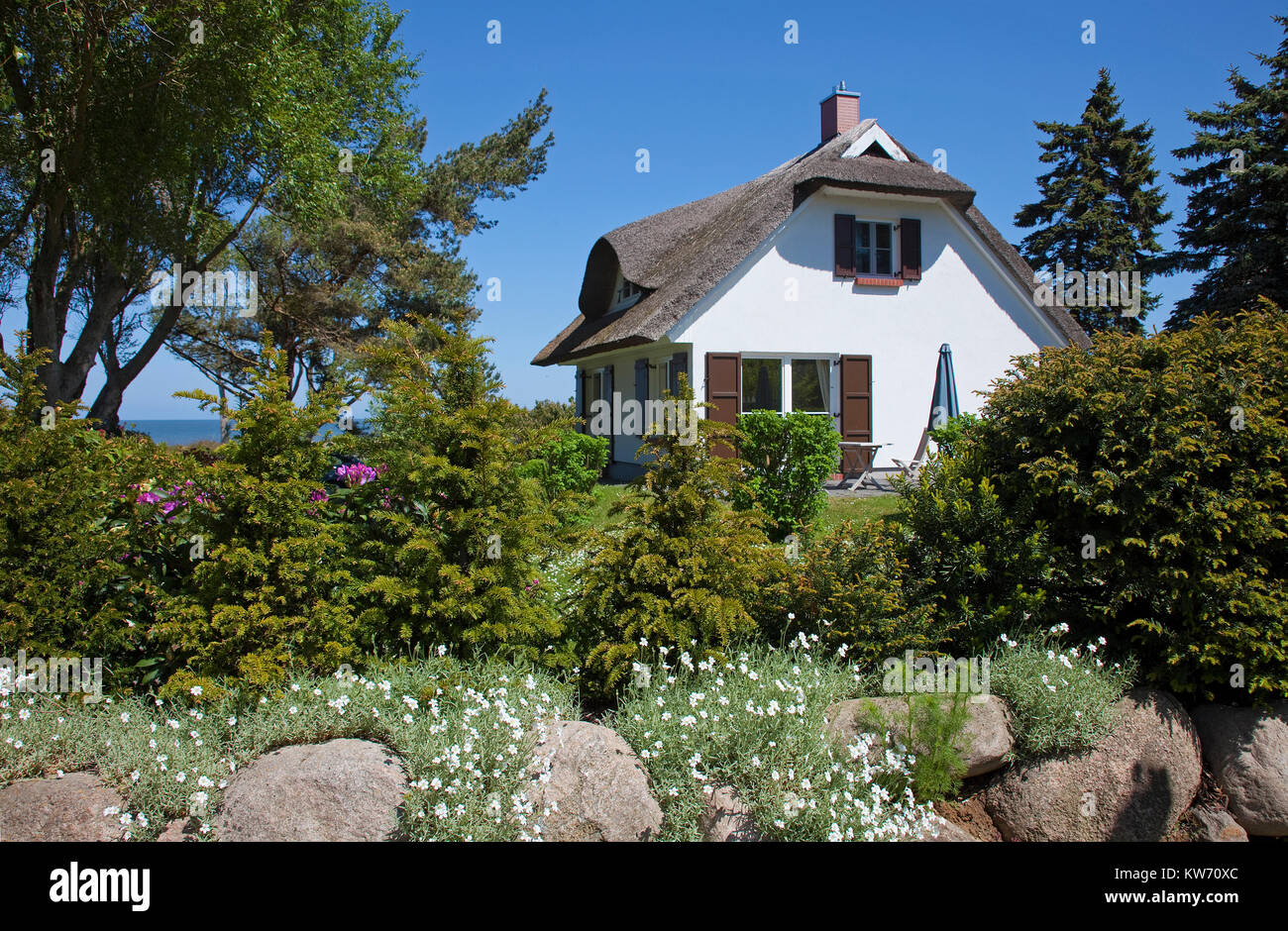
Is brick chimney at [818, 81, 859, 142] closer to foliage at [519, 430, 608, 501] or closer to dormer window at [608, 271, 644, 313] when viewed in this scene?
dormer window at [608, 271, 644, 313]

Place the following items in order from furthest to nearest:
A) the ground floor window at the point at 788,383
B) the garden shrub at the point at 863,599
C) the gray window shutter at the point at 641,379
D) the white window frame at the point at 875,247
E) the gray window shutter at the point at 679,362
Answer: the gray window shutter at the point at 641,379 → the white window frame at the point at 875,247 → the ground floor window at the point at 788,383 → the gray window shutter at the point at 679,362 → the garden shrub at the point at 863,599

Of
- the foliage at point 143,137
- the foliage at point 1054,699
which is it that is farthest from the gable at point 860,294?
the foliage at point 1054,699

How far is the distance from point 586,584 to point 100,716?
2245 millimetres

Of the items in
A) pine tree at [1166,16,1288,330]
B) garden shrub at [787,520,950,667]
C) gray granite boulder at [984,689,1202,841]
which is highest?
pine tree at [1166,16,1288,330]

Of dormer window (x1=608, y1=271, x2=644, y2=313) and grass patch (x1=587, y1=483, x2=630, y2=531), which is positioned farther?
dormer window (x1=608, y1=271, x2=644, y2=313)

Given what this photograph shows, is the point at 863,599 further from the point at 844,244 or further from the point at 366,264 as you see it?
the point at 366,264

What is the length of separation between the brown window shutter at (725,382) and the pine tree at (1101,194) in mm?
16294

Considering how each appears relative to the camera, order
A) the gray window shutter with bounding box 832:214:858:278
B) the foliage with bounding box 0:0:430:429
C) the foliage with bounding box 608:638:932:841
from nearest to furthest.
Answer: the foliage with bounding box 608:638:932:841
the foliage with bounding box 0:0:430:429
the gray window shutter with bounding box 832:214:858:278

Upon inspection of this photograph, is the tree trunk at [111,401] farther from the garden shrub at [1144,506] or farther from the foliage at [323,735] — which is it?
the garden shrub at [1144,506]

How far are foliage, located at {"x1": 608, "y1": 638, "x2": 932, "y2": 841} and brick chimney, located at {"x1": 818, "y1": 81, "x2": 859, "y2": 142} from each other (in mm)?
17380

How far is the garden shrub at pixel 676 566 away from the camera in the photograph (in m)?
3.91

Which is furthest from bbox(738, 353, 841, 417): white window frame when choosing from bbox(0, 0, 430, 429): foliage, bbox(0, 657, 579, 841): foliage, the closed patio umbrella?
Result: bbox(0, 657, 579, 841): foliage

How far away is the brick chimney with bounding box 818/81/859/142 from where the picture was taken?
18.2 metres
